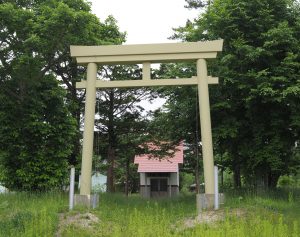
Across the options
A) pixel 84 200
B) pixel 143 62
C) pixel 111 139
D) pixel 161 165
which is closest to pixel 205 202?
pixel 84 200

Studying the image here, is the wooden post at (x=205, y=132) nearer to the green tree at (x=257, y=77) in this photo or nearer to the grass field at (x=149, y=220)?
the grass field at (x=149, y=220)

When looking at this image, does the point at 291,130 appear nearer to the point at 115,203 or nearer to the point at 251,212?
the point at 251,212

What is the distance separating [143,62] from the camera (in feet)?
40.3

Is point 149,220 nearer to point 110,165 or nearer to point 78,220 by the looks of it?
point 78,220

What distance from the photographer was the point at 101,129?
66.7ft

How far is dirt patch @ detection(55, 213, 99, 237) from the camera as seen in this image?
373 inches

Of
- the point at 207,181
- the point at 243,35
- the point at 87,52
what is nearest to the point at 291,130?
the point at 243,35

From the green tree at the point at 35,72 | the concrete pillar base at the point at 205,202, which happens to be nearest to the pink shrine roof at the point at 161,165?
the green tree at the point at 35,72

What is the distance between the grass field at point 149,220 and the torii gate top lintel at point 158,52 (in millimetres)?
4102

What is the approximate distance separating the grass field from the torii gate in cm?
133

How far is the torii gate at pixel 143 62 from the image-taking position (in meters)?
11.8

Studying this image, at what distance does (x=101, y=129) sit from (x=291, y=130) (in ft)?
29.5

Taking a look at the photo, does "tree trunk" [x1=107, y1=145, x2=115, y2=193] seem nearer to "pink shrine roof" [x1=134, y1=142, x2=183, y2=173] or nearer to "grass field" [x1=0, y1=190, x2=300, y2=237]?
"pink shrine roof" [x1=134, y1=142, x2=183, y2=173]

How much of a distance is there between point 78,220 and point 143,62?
4.81 metres
